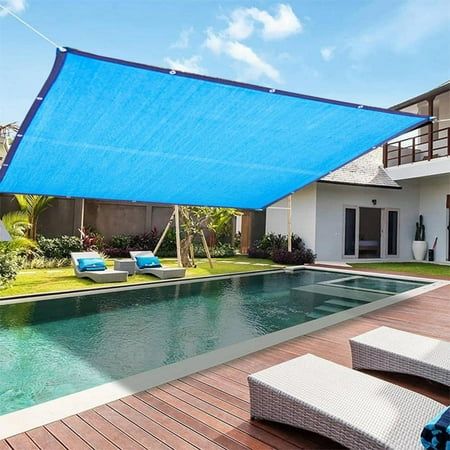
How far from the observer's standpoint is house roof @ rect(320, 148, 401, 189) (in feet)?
63.4

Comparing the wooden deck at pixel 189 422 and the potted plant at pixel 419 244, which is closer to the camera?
the wooden deck at pixel 189 422

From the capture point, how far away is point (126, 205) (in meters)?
21.1

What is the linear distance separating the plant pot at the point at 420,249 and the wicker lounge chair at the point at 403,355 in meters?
17.7

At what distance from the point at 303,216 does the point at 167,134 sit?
13443 millimetres

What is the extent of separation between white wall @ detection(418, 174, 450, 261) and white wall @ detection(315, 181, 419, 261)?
0.50 meters

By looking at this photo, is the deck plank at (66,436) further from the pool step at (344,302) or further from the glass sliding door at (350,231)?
the glass sliding door at (350,231)

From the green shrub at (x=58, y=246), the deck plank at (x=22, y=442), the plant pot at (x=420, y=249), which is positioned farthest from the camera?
the plant pot at (x=420, y=249)

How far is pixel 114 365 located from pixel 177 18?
348 inches

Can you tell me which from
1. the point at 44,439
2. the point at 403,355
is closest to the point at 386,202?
the point at 403,355

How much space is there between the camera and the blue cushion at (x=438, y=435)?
7.17 ft

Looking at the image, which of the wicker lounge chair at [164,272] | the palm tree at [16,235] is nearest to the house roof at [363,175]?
the wicker lounge chair at [164,272]

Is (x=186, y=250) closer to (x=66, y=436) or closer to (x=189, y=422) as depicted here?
(x=189, y=422)

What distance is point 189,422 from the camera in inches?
137

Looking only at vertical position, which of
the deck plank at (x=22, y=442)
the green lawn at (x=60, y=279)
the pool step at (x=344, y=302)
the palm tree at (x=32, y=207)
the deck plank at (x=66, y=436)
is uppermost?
the palm tree at (x=32, y=207)
